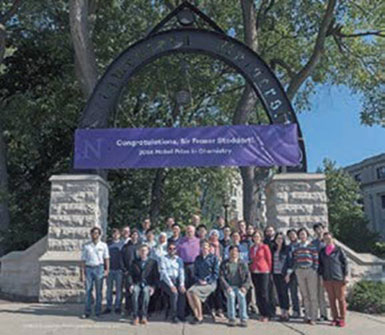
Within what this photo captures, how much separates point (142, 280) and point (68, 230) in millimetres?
2760

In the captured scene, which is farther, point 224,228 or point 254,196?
point 254,196

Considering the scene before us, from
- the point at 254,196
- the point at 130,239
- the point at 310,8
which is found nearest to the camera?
the point at 130,239

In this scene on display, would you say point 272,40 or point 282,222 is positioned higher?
point 272,40

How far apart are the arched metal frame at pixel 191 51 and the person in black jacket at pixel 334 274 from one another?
275cm

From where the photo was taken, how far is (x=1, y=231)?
44.9ft

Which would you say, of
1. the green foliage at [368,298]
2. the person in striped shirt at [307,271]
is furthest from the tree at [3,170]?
the green foliage at [368,298]

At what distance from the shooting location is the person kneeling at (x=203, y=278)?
7.54 meters

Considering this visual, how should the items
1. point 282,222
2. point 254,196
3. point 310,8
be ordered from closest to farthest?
point 282,222
point 254,196
point 310,8

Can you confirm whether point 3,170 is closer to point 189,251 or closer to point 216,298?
point 189,251

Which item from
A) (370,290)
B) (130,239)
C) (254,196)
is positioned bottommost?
(370,290)

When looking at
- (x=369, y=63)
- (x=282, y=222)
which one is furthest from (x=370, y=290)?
(x=369, y=63)

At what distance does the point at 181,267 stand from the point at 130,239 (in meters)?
1.20

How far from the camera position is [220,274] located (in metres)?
7.73

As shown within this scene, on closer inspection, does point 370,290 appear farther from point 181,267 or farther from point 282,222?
point 181,267
